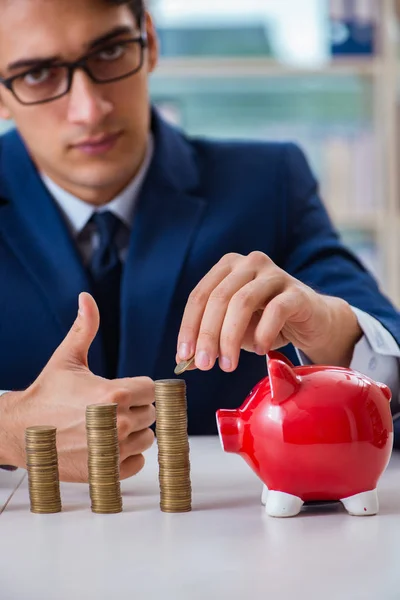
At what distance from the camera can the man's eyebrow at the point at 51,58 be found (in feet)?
4.59

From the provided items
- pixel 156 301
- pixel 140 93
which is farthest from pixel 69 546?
pixel 140 93

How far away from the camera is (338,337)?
117 cm

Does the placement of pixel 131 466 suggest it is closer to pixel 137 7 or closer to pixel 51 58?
pixel 51 58

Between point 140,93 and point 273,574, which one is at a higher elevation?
point 140,93

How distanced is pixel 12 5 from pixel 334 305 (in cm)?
72

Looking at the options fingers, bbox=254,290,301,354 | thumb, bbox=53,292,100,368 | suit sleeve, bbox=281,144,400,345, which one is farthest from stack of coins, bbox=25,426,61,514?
suit sleeve, bbox=281,144,400,345

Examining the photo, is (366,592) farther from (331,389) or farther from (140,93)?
(140,93)

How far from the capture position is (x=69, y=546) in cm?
75

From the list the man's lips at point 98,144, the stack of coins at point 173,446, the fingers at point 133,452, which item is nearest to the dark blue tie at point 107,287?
the man's lips at point 98,144

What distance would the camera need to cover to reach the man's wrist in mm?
1158

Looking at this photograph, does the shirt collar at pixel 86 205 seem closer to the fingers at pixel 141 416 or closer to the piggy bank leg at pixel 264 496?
the fingers at pixel 141 416

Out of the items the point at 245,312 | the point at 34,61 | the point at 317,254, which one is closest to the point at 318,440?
the point at 245,312

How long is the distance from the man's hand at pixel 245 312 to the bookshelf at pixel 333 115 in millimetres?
2062

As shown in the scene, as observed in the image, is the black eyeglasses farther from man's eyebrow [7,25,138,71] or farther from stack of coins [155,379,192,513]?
stack of coins [155,379,192,513]
